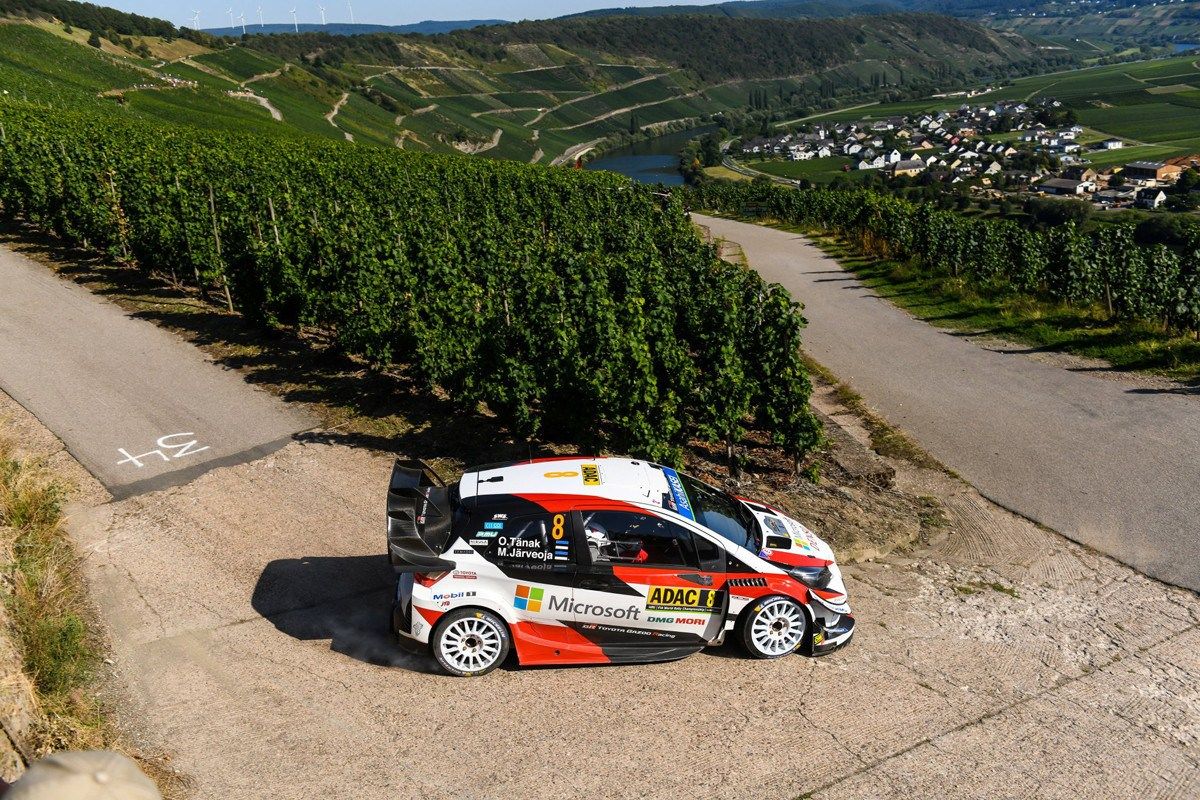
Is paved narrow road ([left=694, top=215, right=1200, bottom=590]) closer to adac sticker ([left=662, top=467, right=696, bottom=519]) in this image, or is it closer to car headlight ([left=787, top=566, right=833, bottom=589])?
car headlight ([left=787, top=566, right=833, bottom=589])

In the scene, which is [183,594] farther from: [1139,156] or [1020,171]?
[1139,156]

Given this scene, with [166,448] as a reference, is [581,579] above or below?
above

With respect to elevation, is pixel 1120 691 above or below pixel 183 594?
below

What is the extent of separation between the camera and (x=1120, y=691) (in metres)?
9.23

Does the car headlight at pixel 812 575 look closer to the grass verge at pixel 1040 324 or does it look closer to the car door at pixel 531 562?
the car door at pixel 531 562

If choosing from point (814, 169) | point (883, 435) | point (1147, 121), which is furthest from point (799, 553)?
point (1147, 121)

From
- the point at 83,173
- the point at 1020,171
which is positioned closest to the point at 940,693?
the point at 83,173

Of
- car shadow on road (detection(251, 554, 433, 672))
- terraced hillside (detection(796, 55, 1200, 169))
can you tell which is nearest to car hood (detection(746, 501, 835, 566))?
car shadow on road (detection(251, 554, 433, 672))

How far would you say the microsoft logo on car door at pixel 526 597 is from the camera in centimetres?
902

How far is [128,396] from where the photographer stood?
17047 millimetres

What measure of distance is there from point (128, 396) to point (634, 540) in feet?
40.4

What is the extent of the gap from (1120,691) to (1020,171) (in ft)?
418

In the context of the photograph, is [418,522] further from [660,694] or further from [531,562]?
[660,694]

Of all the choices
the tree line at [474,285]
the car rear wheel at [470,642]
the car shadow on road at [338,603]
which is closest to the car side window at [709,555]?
the car rear wheel at [470,642]
